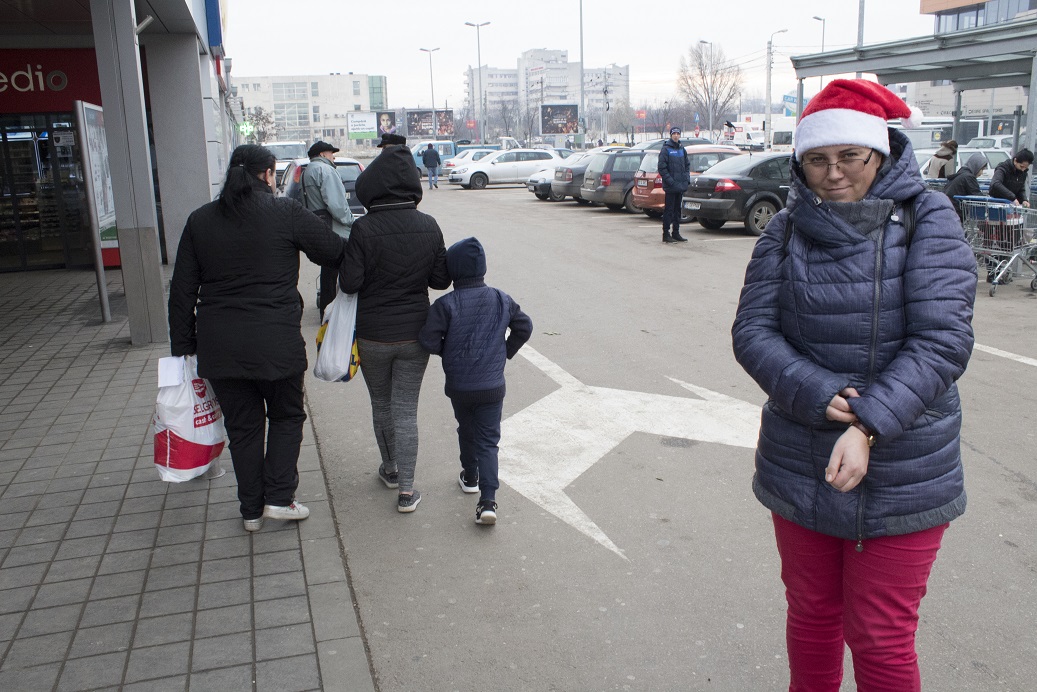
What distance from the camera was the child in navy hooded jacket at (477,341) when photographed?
4.25m

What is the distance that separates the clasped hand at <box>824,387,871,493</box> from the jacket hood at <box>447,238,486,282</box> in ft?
7.59

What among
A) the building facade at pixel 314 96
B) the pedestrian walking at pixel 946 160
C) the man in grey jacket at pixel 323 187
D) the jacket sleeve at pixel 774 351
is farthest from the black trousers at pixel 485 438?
the building facade at pixel 314 96

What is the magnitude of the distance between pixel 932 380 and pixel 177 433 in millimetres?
3411

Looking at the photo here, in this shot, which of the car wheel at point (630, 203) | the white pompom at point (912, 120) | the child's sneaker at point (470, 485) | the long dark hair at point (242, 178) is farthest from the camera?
the car wheel at point (630, 203)

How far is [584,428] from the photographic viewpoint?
588cm

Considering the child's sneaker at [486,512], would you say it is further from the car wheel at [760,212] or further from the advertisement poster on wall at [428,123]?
the advertisement poster on wall at [428,123]

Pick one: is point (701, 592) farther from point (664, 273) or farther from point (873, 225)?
point (664, 273)

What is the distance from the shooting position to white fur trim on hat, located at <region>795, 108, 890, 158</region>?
229 cm

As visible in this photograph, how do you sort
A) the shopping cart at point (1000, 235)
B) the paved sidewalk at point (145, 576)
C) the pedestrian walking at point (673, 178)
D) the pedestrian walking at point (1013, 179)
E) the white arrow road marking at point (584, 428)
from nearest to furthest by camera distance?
the paved sidewalk at point (145, 576) → the white arrow road marking at point (584, 428) → the shopping cart at point (1000, 235) → the pedestrian walking at point (1013, 179) → the pedestrian walking at point (673, 178)

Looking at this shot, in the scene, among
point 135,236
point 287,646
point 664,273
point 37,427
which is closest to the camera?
point 287,646

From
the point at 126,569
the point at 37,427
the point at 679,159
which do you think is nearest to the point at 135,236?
the point at 37,427

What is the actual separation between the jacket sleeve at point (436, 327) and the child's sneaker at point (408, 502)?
82cm

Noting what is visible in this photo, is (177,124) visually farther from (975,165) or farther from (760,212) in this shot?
(975,165)

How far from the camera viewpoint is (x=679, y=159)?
50.7 feet
